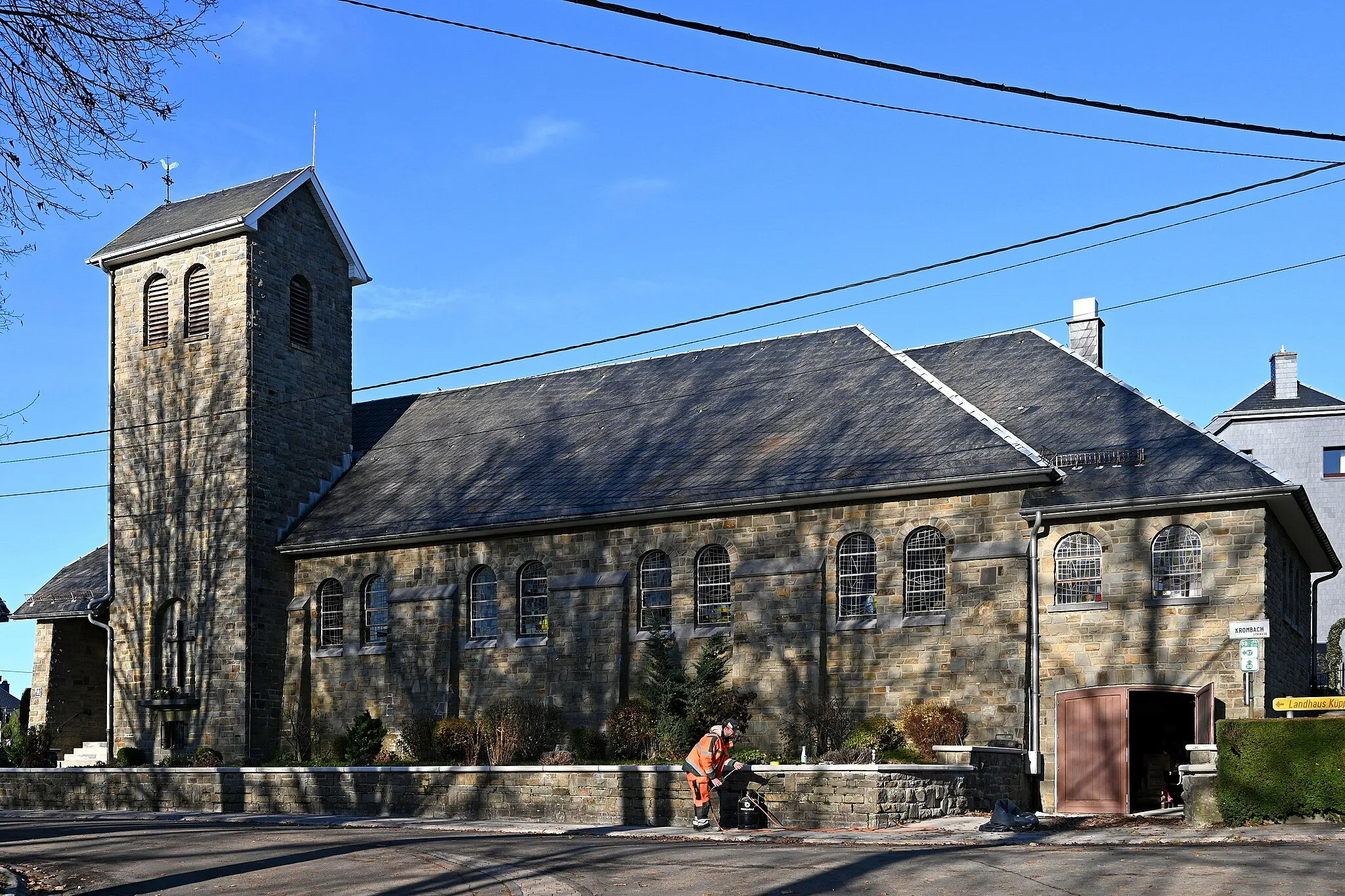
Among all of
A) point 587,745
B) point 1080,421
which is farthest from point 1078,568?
point 587,745

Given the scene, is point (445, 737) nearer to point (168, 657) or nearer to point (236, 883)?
point (168, 657)

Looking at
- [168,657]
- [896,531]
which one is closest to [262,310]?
[168,657]

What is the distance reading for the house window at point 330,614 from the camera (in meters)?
34.2

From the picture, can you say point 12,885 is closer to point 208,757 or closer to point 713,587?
point 713,587

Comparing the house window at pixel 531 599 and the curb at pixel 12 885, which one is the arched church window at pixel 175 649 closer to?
the house window at pixel 531 599

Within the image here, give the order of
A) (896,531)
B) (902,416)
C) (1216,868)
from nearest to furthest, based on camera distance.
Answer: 1. (1216,868)
2. (896,531)
3. (902,416)

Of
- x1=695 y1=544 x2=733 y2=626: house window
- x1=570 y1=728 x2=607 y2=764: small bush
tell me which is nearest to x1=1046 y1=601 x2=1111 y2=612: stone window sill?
x1=695 y1=544 x2=733 y2=626: house window

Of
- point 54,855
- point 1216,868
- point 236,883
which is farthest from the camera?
point 54,855

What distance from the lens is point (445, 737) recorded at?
29312 millimetres

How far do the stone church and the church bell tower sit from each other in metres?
0.08

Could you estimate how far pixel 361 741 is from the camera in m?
30.8

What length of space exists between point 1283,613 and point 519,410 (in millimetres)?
18804

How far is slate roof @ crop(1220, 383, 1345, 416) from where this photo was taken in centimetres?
5052

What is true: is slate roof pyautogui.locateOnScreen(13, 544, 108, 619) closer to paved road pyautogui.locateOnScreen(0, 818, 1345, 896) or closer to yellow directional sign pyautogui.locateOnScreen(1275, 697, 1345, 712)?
paved road pyautogui.locateOnScreen(0, 818, 1345, 896)
